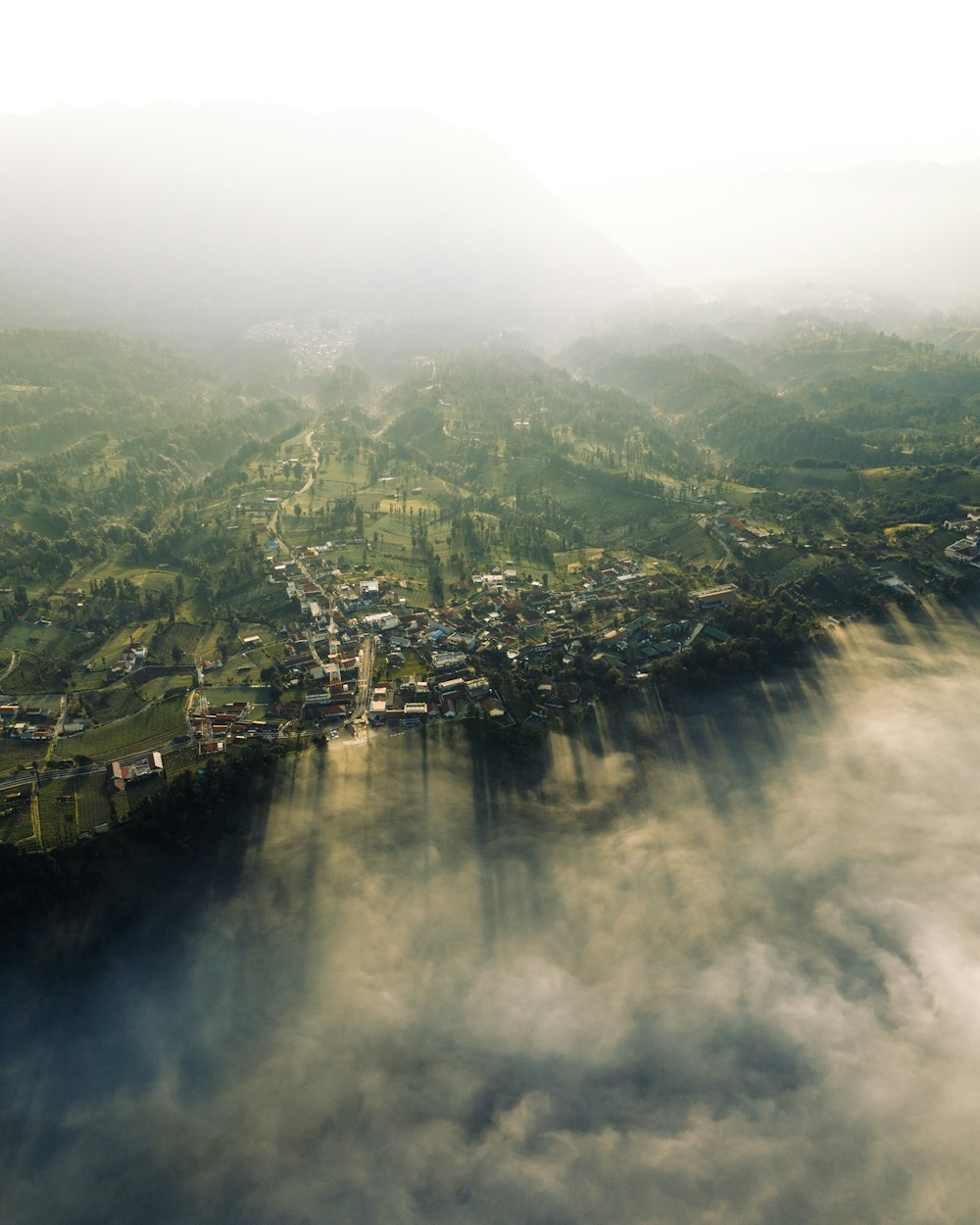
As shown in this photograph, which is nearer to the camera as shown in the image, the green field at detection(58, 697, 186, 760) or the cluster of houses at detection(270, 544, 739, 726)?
the green field at detection(58, 697, 186, 760)

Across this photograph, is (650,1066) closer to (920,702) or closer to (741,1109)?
(741,1109)

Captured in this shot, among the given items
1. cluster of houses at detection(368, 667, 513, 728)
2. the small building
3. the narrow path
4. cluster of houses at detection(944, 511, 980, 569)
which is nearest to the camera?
cluster of houses at detection(368, 667, 513, 728)

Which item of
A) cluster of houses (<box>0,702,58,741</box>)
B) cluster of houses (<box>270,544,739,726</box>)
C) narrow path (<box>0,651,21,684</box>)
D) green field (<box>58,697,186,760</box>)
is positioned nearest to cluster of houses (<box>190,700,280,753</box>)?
green field (<box>58,697,186,760</box>)

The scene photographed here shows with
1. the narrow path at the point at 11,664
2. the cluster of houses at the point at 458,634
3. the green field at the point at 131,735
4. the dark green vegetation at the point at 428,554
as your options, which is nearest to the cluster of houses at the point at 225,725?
the dark green vegetation at the point at 428,554

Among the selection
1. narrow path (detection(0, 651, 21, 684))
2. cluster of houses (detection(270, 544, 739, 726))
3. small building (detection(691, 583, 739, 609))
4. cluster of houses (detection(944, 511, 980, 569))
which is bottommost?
narrow path (detection(0, 651, 21, 684))

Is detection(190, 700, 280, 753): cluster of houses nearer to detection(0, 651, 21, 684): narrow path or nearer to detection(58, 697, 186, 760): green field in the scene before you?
detection(58, 697, 186, 760): green field

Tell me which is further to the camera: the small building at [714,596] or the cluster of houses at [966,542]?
A: the cluster of houses at [966,542]

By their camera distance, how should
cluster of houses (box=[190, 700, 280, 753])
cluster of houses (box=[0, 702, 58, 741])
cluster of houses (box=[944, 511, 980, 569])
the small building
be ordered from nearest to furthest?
cluster of houses (box=[190, 700, 280, 753]) < cluster of houses (box=[0, 702, 58, 741]) < the small building < cluster of houses (box=[944, 511, 980, 569])

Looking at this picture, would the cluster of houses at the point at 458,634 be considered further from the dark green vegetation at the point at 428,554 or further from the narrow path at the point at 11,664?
the narrow path at the point at 11,664

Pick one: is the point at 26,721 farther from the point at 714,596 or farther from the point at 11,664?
the point at 714,596
